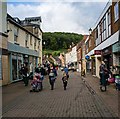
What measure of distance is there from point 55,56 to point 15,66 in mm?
86614

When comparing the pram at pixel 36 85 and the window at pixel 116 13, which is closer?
the pram at pixel 36 85

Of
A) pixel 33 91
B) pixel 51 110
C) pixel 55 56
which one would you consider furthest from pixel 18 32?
pixel 55 56

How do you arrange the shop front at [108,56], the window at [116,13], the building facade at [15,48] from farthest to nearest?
the building facade at [15,48] → the shop front at [108,56] → the window at [116,13]

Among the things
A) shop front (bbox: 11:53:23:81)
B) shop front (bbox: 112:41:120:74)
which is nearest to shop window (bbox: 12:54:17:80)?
shop front (bbox: 11:53:23:81)

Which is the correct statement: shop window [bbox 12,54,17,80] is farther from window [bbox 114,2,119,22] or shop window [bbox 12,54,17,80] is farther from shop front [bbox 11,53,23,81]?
window [bbox 114,2,119,22]

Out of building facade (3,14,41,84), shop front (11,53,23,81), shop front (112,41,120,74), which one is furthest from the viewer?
shop front (11,53,23,81)

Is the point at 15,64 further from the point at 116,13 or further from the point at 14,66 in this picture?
the point at 116,13

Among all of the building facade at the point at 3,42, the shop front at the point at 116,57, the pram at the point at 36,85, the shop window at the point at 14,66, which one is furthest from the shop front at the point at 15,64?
the shop front at the point at 116,57

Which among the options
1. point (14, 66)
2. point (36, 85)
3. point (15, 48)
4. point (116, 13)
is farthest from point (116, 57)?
point (14, 66)

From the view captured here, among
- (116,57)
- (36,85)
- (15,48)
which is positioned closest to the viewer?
(36,85)

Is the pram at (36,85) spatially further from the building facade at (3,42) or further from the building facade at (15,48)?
the building facade at (15,48)

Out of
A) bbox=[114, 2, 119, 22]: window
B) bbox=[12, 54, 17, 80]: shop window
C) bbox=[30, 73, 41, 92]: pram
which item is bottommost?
bbox=[30, 73, 41, 92]: pram

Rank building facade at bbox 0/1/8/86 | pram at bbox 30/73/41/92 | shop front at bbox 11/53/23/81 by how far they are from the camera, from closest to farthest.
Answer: pram at bbox 30/73/41/92 → building facade at bbox 0/1/8/86 → shop front at bbox 11/53/23/81

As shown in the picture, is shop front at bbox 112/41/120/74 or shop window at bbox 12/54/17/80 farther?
shop window at bbox 12/54/17/80
